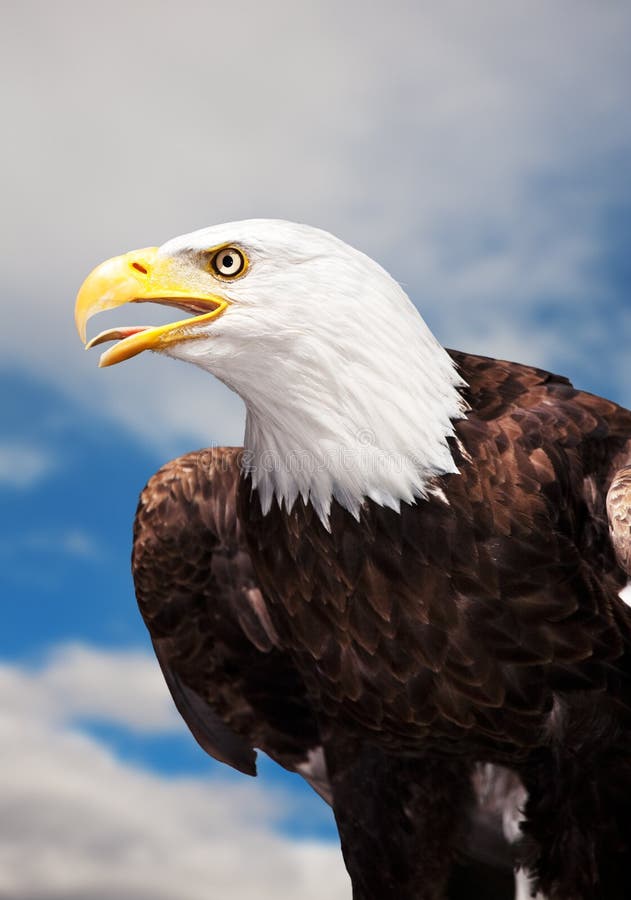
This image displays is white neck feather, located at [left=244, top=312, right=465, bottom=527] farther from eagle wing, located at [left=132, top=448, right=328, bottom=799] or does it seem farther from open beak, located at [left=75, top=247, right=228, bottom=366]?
eagle wing, located at [left=132, top=448, right=328, bottom=799]

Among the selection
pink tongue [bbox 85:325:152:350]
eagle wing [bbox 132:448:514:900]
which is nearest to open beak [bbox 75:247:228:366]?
pink tongue [bbox 85:325:152:350]

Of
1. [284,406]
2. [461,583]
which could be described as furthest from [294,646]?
[284,406]

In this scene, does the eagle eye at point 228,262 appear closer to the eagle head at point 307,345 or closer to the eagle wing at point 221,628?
the eagle head at point 307,345

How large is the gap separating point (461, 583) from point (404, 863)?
150cm

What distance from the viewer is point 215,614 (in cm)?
541

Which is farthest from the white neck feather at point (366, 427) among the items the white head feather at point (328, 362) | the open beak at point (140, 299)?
the open beak at point (140, 299)

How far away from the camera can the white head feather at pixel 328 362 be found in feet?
12.8

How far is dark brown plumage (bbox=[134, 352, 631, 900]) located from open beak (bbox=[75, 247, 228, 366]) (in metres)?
0.78

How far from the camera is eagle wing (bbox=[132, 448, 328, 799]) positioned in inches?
207

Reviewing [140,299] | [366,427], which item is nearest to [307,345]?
[366,427]

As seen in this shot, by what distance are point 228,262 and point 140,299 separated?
337 mm

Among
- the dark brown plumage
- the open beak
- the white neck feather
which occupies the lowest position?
the dark brown plumage

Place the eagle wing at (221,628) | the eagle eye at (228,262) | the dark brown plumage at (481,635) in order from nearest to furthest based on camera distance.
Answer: the eagle eye at (228,262), the dark brown plumage at (481,635), the eagle wing at (221,628)

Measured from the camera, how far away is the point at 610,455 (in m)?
4.45
